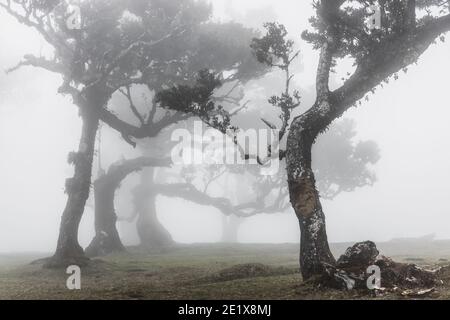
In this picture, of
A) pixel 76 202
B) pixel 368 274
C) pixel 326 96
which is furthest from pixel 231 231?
pixel 368 274

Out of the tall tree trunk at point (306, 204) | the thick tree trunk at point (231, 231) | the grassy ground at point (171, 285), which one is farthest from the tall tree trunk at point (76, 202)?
the thick tree trunk at point (231, 231)

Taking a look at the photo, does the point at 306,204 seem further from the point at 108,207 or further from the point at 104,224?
the point at 108,207

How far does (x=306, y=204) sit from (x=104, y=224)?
24.4 metres

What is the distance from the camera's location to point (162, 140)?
166 ft

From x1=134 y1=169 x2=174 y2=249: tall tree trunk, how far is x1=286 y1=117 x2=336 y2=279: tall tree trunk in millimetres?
30598

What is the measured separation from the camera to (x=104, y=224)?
36406 mm

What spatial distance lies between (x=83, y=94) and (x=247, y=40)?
39.9 feet

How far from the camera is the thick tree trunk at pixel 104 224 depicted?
3500 centimetres

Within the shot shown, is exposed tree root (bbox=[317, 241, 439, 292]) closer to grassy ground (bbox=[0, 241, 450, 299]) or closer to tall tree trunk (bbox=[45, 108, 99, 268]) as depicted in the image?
grassy ground (bbox=[0, 241, 450, 299])

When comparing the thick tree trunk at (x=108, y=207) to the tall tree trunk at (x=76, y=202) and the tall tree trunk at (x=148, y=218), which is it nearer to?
the tall tree trunk at (x=148, y=218)

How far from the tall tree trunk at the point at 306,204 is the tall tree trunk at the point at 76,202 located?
45.6 feet
